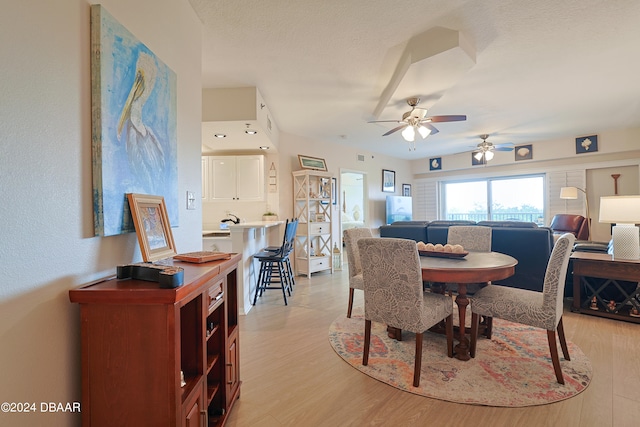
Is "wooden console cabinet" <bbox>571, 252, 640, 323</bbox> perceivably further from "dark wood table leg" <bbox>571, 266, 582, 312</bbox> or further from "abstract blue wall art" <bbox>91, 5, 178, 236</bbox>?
"abstract blue wall art" <bbox>91, 5, 178, 236</bbox>

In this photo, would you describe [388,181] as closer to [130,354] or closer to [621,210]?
[621,210]

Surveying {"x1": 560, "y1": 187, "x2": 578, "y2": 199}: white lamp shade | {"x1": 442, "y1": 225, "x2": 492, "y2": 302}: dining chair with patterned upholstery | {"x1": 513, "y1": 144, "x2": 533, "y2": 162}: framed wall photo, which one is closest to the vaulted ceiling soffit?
{"x1": 442, "y1": 225, "x2": 492, "y2": 302}: dining chair with patterned upholstery

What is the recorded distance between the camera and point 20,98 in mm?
849

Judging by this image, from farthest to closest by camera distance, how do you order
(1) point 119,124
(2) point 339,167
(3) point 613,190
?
1. (2) point 339,167
2. (3) point 613,190
3. (1) point 119,124

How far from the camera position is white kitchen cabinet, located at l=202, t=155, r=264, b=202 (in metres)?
4.83

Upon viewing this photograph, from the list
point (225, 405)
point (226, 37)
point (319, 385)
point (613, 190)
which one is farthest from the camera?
point (613, 190)

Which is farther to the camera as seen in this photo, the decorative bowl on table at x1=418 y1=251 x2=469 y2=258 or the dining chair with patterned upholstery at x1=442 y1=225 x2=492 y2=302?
the dining chair with patterned upholstery at x1=442 y1=225 x2=492 y2=302

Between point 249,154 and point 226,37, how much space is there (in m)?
2.62

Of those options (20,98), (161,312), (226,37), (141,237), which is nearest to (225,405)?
(161,312)

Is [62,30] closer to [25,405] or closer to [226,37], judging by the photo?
[25,405]

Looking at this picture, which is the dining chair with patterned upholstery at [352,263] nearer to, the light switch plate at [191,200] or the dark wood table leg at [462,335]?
the dark wood table leg at [462,335]

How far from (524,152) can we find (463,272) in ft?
19.2

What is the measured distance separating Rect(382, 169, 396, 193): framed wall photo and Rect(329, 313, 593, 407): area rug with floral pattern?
4.89 m

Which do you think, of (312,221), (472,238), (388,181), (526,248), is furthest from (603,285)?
(388,181)
